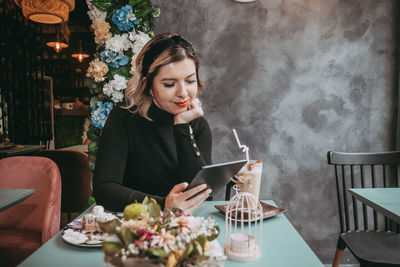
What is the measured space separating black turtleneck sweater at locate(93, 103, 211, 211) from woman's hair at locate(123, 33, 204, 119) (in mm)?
67

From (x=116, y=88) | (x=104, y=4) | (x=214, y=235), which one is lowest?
(x=214, y=235)

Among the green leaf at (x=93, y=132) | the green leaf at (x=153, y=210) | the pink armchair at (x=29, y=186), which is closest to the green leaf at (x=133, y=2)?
the green leaf at (x=93, y=132)

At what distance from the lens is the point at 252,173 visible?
127cm

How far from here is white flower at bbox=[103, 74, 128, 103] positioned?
2.26 meters

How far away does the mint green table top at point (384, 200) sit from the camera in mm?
1377

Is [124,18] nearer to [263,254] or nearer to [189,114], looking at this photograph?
[189,114]

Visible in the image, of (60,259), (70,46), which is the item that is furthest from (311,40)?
(70,46)

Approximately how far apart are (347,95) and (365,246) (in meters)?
1.24

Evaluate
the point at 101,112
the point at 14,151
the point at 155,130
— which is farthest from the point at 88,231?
the point at 14,151

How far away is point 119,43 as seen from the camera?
2258mm

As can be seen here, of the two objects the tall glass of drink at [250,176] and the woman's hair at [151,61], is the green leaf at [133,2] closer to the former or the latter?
the woman's hair at [151,61]

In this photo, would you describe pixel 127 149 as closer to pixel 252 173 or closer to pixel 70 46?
pixel 252 173

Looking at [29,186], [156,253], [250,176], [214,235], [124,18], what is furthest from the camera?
[124,18]

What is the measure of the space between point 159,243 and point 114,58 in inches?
74.4
